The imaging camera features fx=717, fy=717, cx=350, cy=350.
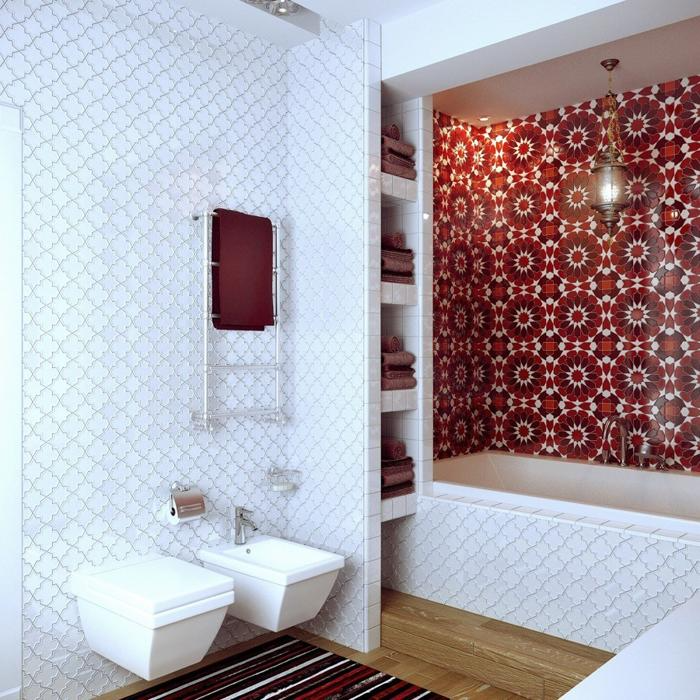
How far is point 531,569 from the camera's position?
2984mm

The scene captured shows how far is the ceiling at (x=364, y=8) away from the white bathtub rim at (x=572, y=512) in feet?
7.03

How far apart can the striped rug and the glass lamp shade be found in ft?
7.68

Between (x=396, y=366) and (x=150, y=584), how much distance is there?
4.76ft

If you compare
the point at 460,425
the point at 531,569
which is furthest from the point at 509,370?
the point at 531,569

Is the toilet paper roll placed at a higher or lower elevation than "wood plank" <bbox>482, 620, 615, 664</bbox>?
higher

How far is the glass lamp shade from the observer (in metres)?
3.45

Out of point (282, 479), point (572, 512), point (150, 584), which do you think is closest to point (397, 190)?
point (282, 479)

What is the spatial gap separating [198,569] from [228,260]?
50.7 inches

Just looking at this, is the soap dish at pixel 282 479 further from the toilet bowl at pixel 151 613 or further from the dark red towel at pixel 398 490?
the toilet bowl at pixel 151 613

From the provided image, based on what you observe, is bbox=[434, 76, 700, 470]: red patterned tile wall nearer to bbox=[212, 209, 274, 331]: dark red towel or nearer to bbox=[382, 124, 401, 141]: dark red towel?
bbox=[382, 124, 401, 141]: dark red towel

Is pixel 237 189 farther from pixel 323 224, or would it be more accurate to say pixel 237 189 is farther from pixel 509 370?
pixel 509 370

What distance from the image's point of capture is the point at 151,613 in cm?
238

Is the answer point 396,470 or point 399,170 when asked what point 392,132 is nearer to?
point 399,170

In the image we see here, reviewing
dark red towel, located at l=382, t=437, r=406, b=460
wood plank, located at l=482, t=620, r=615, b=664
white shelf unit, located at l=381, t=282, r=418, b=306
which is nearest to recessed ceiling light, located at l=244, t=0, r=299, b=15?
white shelf unit, located at l=381, t=282, r=418, b=306
